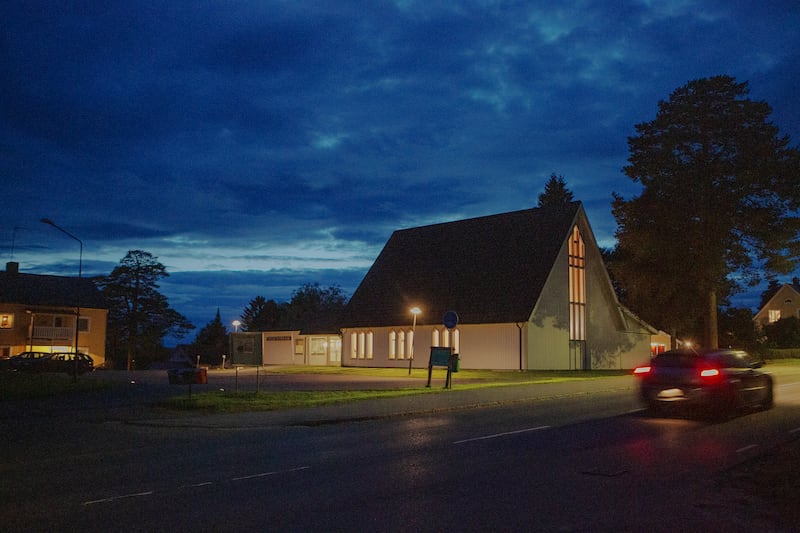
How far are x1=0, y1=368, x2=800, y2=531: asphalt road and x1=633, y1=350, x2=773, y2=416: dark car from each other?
1.54 feet

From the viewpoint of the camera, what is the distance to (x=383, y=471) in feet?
33.7

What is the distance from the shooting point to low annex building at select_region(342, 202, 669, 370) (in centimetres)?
4328

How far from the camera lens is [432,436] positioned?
46.9 feet

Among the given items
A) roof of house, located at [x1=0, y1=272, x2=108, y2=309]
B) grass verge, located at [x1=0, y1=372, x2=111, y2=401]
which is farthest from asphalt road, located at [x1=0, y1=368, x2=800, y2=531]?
roof of house, located at [x1=0, y1=272, x2=108, y2=309]

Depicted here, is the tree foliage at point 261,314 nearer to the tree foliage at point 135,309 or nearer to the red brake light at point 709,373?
the tree foliage at point 135,309

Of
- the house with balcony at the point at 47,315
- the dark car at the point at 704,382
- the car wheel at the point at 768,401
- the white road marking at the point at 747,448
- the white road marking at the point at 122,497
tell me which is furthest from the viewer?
the house with balcony at the point at 47,315

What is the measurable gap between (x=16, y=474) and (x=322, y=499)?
208 inches

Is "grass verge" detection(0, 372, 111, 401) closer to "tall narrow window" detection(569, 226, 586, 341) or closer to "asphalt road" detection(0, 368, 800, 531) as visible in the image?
"asphalt road" detection(0, 368, 800, 531)

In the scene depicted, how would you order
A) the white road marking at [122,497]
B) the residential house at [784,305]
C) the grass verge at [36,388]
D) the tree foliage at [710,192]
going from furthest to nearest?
1. the residential house at [784,305]
2. the tree foliage at [710,192]
3. the grass verge at [36,388]
4. the white road marking at [122,497]

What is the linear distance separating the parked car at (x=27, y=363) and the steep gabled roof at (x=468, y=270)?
66.8 ft

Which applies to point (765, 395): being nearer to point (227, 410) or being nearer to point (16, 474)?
point (227, 410)

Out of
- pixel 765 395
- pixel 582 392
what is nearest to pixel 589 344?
pixel 582 392

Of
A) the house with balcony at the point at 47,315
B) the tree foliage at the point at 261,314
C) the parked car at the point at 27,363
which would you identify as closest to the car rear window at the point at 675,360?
the parked car at the point at 27,363

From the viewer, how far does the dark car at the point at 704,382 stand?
16.5m
